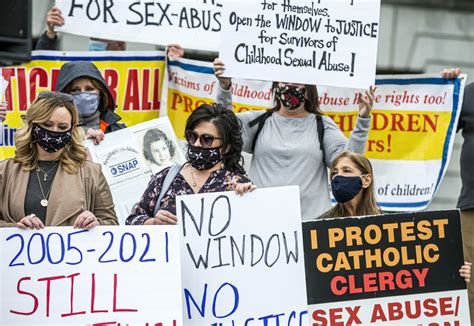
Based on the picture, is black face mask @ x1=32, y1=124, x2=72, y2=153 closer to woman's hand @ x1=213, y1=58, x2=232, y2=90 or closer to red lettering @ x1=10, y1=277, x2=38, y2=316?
red lettering @ x1=10, y1=277, x2=38, y2=316

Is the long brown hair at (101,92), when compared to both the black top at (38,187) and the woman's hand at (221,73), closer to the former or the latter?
the woman's hand at (221,73)

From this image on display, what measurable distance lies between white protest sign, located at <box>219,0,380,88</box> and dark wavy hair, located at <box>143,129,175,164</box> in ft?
2.05

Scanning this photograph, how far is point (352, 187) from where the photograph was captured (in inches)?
239

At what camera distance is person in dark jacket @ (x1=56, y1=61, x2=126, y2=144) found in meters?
6.68

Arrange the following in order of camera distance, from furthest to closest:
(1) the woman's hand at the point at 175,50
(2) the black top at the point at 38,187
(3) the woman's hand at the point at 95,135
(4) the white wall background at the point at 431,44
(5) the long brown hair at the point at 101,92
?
(4) the white wall background at the point at 431,44, (1) the woman's hand at the point at 175,50, (5) the long brown hair at the point at 101,92, (3) the woman's hand at the point at 95,135, (2) the black top at the point at 38,187

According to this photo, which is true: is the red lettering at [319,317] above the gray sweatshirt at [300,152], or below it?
below

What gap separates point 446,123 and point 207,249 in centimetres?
316

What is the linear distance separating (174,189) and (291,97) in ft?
4.43

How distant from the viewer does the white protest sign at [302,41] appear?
6.72 metres

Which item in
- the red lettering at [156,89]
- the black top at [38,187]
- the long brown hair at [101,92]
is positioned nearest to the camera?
the black top at [38,187]

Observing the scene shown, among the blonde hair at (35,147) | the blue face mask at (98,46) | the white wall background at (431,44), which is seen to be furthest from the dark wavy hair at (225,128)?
the white wall background at (431,44)

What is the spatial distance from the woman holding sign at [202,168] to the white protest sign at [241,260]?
0.22 m

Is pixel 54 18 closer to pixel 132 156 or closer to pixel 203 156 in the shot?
pixel 132 156

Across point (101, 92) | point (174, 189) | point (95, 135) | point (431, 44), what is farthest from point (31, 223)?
point (431, 44)
